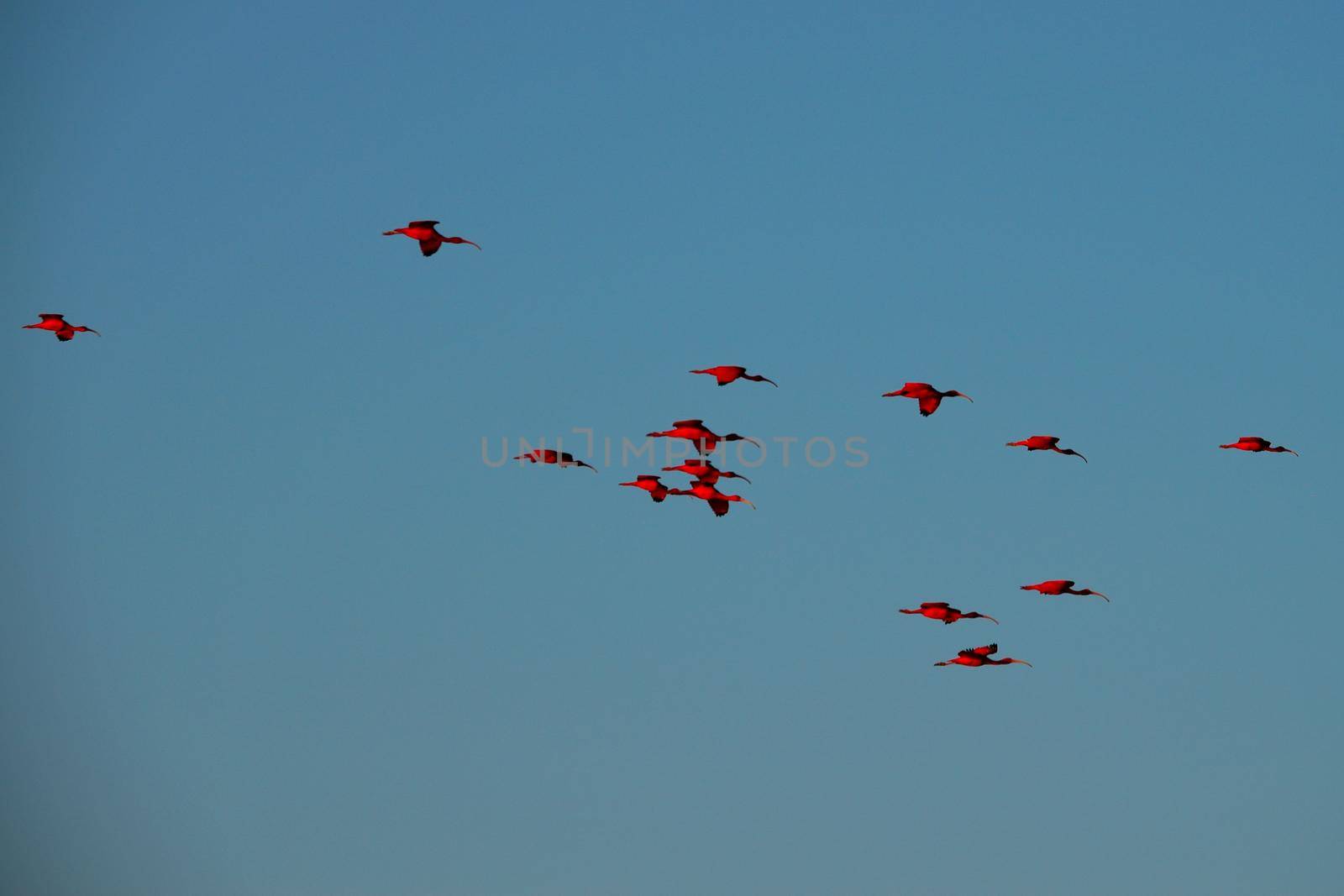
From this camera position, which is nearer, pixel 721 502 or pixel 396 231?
pixel 396 231

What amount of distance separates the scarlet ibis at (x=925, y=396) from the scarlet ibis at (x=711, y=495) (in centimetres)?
725

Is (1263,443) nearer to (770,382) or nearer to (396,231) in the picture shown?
(770,382)

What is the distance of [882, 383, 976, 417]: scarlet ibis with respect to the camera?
83.4m

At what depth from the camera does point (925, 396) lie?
83812 millimetres

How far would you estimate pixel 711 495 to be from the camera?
8650 centimetres

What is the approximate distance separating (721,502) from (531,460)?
7.83 m

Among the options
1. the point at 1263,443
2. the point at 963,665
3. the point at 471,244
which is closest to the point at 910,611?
the point at 963,665

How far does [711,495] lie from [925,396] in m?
9.03

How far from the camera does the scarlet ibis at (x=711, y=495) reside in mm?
86312

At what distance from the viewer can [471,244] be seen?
78688mm

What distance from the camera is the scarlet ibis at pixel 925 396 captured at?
8338 cm

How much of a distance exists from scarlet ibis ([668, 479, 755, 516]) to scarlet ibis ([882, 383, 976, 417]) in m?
7.25

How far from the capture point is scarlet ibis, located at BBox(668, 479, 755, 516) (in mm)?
86312

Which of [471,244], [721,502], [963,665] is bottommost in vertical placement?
[963,665]
